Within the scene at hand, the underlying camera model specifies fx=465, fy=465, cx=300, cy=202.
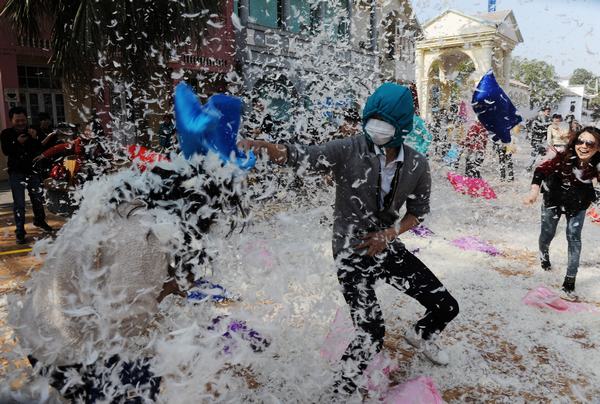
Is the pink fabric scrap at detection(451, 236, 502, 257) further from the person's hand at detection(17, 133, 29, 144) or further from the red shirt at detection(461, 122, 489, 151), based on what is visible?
the person's hand at detection(17, 133, 29, 144)

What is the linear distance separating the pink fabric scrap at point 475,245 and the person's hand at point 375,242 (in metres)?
3.63

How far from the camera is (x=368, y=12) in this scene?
20.6 metres

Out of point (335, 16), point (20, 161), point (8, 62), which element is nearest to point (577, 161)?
point (20, 161)

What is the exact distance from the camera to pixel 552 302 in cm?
412

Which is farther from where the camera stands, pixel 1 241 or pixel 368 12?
pixel 368 12

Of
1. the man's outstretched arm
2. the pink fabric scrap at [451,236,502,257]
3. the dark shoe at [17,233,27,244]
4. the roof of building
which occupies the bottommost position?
the pink fabric scrap at [451,236,502,257]

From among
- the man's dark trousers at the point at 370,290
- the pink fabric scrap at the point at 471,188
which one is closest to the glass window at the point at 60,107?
the pink fabric scrap at the point at 471,188

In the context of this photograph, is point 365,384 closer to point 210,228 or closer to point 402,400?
point 402,400

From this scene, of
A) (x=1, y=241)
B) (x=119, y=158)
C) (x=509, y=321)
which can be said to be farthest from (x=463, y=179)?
(x=1, y=241)

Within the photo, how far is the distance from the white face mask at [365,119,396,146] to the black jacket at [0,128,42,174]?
5.40m

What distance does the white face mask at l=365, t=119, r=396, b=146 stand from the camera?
7.91ft

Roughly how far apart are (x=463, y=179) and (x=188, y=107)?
8102mm

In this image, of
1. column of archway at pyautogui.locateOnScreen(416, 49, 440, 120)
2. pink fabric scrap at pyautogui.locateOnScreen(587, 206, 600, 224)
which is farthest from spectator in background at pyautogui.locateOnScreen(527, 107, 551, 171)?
pink fabric scrap at pyautogui.locateOnScreen(587, 206, 600, 224)

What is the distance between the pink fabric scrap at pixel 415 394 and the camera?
2568mm
